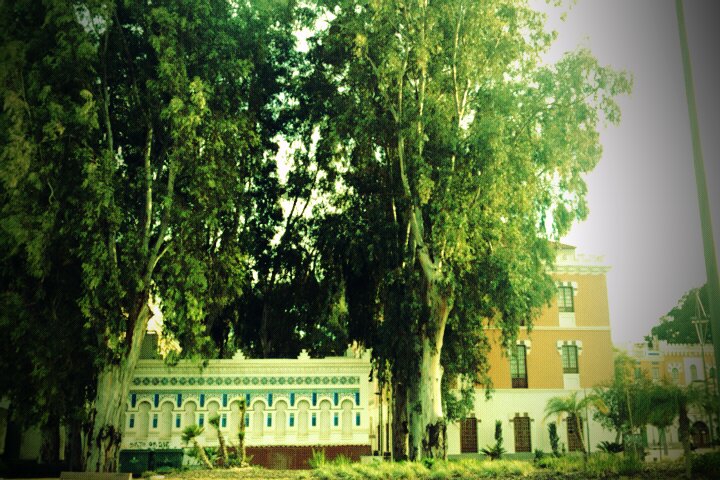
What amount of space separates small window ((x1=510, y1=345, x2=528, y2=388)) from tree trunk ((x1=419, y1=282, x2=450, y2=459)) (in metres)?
13.4

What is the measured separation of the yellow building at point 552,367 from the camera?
1115 inches

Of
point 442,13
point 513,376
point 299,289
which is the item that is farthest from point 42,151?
point 513,376

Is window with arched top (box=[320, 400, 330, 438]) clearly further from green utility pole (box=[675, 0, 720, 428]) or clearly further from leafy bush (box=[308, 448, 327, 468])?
green utility pole (box=[675, 0, 720, 428])

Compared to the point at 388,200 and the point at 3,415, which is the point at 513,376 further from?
the point at 3,415

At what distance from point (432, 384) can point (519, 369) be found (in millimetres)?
13866

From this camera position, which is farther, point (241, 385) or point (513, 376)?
point (513, 376)

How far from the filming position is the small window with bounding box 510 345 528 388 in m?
29.0

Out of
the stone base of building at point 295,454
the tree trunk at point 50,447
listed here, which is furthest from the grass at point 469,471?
the tree trunk at point 50,447

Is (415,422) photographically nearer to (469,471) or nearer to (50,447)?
(469,471)

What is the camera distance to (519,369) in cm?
2919

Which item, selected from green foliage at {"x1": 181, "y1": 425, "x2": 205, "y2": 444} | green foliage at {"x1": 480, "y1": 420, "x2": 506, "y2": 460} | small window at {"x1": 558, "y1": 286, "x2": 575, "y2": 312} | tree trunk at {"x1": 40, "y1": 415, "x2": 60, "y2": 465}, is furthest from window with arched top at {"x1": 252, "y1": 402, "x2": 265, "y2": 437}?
small window at {"x1": 558, "y1": 286, "x2": 575, "y2": 312}

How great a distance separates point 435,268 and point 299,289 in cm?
631

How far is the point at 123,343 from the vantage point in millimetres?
15867

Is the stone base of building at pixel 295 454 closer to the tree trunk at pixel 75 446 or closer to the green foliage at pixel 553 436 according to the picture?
the tree trunk at pixel 75 446
